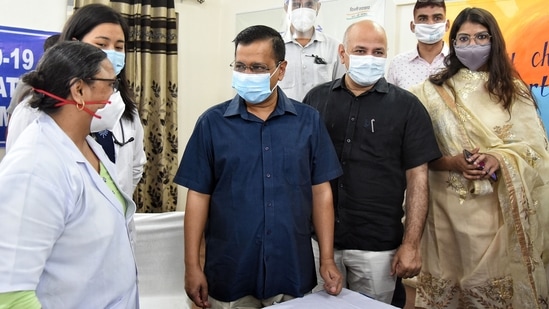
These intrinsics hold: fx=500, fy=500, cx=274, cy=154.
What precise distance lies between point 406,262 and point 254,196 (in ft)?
2.09

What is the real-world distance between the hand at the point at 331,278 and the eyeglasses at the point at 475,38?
1146mm

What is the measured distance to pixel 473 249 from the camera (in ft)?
7.04

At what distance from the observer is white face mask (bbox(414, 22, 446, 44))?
8.61 ft

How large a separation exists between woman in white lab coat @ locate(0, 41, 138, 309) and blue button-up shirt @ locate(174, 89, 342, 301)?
16.2 inches

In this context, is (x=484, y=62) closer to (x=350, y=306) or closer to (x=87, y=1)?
(x=350, y=306)

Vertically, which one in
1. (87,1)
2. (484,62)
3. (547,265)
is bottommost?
(547,265)

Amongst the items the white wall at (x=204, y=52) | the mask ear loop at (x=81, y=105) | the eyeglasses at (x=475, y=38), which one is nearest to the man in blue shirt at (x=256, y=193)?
the mask ear loop at (x=81, y=105)

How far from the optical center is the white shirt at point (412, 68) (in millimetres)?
2689

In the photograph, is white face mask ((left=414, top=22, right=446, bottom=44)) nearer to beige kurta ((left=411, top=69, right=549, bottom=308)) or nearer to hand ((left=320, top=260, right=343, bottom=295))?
beige kurta ((left=411, top=69, right=549, bottom=308))

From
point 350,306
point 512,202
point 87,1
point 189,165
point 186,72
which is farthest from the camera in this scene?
point 186,72

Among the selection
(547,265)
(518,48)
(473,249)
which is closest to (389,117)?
(473,249)

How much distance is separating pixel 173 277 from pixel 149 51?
2.35 meters

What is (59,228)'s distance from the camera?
3.31ft

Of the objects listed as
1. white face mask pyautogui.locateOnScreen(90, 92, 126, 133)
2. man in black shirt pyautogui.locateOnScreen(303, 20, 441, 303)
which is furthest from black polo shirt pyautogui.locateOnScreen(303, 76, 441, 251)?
white face mask pyautogui.locateOnScreen(90, 92, 126, 133)
